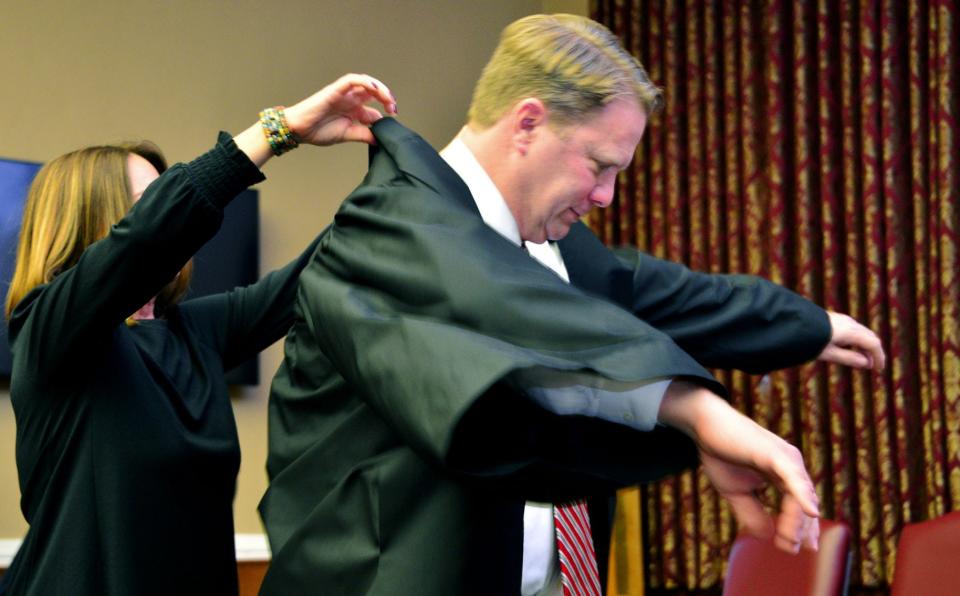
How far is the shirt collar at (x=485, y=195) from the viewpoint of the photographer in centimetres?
164

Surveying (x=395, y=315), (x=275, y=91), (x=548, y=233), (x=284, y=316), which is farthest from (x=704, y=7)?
(x=395, y=315)

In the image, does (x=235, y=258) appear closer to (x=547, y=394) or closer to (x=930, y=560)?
(x=930, y=560)

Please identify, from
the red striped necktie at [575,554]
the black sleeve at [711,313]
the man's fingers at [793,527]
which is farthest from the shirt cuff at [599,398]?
the black sleeve at [711,313]

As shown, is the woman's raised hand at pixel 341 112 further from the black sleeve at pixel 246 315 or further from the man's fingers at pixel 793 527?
the man's fingers at pixel 793 527

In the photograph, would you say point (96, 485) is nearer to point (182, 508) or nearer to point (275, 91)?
point (182, 508)

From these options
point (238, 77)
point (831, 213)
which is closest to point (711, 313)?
point (831, 213)

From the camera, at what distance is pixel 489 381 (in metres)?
1.18

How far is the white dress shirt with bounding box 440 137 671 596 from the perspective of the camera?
123 cm

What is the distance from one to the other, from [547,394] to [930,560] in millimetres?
1733

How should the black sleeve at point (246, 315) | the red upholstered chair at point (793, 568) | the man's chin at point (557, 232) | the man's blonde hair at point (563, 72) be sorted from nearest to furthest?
the man's blonde hair at point (563, 72), the man's chin at point (557, 232), the black sleeve at point (246, 315), the red upholstered chair at point (793, 568)

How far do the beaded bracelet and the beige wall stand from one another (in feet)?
8.85

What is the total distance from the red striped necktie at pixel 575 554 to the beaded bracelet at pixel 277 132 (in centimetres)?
70

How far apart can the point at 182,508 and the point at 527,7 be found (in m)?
4.15

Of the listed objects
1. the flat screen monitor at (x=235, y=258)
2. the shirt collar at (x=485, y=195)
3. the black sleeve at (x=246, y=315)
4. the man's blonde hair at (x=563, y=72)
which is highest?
the man's blonde hair at (x=563, y=72)
